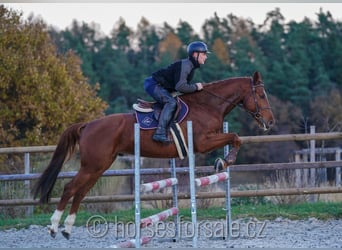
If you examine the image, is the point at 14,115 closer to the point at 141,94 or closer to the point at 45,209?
the point at 45,209

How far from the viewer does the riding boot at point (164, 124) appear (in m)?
8.04

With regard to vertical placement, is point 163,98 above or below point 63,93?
below

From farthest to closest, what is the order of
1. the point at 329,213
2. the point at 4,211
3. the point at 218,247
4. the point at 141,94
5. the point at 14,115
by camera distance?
1. the point at 141,94
2. the point at 14,115
3. the point at 4,211
4. the point at 329,213
5. the point at 218,247

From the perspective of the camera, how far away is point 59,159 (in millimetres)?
8570

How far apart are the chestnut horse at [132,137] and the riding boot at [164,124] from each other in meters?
0.13

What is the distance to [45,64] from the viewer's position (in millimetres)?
20906

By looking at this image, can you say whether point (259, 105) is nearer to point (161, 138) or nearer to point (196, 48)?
point (196, 48)

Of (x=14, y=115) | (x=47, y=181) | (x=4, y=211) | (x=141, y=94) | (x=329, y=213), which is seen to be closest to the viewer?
(x=47, y=181)

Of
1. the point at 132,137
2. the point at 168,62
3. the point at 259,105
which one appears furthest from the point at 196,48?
the point at 168,62

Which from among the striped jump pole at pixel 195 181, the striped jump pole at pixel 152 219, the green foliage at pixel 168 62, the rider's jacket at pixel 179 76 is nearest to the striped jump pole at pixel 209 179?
the striped jump pole at pixel 195 181

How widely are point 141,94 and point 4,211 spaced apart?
24139mm

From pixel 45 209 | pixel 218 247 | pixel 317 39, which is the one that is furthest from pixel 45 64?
pixel 317 39

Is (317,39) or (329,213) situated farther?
(317,39)

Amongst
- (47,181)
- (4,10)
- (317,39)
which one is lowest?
(47,181)
